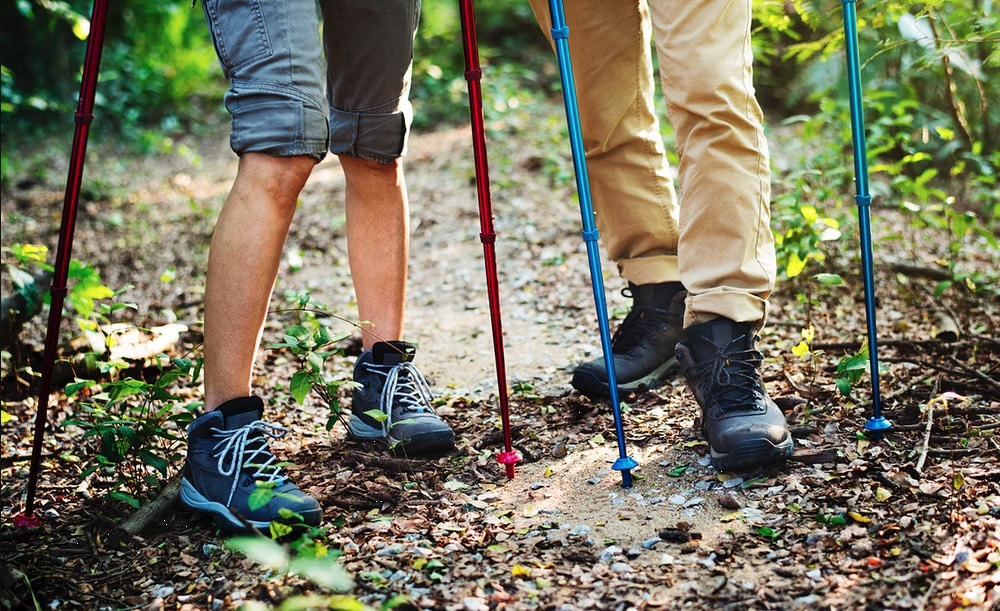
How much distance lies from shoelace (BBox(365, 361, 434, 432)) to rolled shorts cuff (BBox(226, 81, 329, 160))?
800 millimetres

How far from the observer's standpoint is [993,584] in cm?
180

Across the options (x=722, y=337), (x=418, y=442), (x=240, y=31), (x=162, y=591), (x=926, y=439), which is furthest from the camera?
(x=418, y=442)

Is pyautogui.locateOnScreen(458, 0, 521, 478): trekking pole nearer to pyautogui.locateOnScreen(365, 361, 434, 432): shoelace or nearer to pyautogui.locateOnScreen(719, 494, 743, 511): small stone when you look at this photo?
pyautogui.locateOnScreen(365, 361, 434, 432): shoelace

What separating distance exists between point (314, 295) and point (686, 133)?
2.86 metres

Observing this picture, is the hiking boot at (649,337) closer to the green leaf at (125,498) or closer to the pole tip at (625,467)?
the pole tip at (625,467)

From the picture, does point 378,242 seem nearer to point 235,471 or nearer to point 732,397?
point 235,471

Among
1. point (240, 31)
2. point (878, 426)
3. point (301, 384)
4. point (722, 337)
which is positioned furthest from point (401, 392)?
point (878, 426)

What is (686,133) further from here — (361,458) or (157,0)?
(157,0)

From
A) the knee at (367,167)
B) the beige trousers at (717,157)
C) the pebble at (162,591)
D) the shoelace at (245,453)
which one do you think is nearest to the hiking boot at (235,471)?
the shoelace at (245,453)

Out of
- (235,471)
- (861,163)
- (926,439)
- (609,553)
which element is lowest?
(609,553)

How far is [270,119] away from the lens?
2203 mm

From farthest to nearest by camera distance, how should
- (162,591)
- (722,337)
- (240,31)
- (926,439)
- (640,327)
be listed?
(640,327), (722,337), (926,439), (240,31), (162,591)

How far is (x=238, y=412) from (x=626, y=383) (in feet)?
4.42

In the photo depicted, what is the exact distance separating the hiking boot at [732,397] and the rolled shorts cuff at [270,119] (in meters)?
1.23
